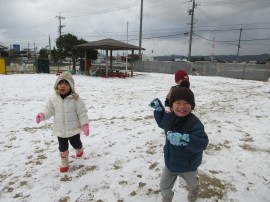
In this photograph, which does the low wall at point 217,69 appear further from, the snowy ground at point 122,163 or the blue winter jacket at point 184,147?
the blue winter jacket at point 184,147

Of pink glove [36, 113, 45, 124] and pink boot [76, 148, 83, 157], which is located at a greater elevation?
pink glove [36, 113, 45, 124]

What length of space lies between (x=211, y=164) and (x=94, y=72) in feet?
56.3

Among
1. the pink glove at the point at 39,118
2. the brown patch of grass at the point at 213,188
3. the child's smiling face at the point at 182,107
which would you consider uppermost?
the child's smiling face at the point at 182,107

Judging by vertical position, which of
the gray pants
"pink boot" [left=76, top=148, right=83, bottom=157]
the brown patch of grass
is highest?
the gray pants

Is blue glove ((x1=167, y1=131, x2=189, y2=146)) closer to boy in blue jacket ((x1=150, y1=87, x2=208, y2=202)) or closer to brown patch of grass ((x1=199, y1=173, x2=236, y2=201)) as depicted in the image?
boy in blue jacket ((x1=150, y1=87, x2=208, y2=202))

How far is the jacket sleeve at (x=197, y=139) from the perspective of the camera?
6.13 ft

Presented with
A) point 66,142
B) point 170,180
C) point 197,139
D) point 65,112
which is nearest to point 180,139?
point 197,139

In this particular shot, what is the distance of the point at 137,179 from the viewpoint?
2986 mm

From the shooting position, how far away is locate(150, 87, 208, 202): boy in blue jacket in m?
1.88

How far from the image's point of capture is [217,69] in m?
25.5

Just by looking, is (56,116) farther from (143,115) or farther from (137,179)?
(143,115)

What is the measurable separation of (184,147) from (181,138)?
8.9 inches

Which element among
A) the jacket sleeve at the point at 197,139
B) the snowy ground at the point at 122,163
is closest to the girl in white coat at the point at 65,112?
the snowy ground at the point at 122,163

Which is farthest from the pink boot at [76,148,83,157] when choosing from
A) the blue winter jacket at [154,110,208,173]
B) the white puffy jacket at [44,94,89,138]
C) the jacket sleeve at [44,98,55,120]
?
the blue winter jacket at [154,110,208,173]
